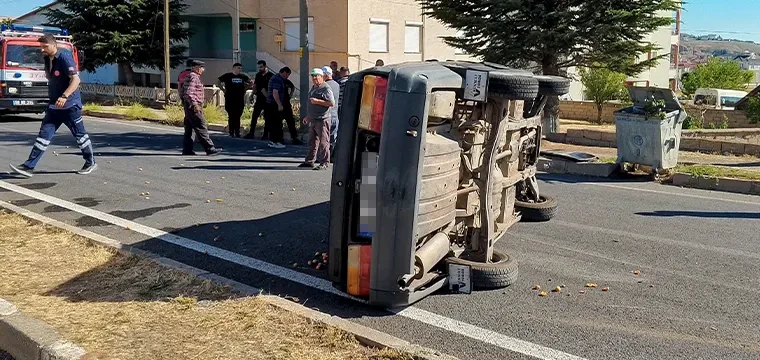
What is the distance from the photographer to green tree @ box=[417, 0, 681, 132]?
14.5 metres

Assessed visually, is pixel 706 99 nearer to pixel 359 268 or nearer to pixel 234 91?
pixel 234 91

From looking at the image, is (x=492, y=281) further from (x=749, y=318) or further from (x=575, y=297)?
(x=749, y=318)

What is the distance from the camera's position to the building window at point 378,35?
30.6m

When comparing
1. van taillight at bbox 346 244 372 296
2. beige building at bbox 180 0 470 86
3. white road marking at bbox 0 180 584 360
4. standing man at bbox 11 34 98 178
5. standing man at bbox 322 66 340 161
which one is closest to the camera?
white road marking at bbox 0 180 584 360

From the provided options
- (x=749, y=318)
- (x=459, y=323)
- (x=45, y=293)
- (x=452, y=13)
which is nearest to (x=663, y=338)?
(x=749, y=318)

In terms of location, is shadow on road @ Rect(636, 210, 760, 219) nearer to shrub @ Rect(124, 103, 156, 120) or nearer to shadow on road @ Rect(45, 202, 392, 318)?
shadow on road @ Rect(45, 202, 392, 318)

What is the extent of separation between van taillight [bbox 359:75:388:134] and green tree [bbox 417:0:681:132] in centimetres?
1037

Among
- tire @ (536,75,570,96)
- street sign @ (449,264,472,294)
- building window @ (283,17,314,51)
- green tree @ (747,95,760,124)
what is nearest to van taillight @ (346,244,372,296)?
street sign @ (449,264,472,294)

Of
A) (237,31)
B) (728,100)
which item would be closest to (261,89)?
(237,31)

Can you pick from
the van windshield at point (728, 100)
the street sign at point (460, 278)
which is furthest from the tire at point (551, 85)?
the van windshield at point (728, 100)

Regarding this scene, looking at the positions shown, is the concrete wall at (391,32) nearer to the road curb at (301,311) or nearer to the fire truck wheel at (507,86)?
the road curb at (301,311)

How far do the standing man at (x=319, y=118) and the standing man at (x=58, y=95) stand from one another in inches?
129

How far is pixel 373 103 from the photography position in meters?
4.80

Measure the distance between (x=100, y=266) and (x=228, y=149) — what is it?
8.41m
